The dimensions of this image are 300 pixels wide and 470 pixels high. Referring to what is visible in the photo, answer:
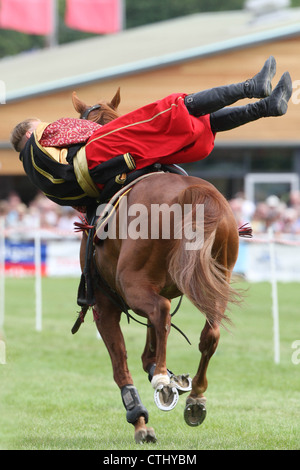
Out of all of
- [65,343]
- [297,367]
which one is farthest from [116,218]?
[65,343]

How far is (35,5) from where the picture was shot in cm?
3275

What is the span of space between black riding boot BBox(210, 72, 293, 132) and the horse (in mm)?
517

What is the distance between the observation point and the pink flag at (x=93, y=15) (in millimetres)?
33062

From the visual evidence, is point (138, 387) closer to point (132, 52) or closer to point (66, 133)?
point (66, 133)

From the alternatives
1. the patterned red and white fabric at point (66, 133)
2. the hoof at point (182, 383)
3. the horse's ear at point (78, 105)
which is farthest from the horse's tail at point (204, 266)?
the horse's ear at point (78, 105)

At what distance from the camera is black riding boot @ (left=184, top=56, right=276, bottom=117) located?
204 inches

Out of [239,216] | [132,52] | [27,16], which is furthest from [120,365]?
[27,16]

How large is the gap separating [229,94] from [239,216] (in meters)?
12.3

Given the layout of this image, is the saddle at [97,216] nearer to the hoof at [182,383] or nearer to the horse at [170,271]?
the horse at [170,271]

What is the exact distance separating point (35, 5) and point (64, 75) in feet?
26.5

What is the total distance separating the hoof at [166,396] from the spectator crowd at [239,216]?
12.5 meters

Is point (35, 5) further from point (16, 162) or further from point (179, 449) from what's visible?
point (179, 449)

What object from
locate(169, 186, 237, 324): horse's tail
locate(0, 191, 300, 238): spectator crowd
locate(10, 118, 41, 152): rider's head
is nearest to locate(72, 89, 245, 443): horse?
locate(169, 186, 237, 324): horse's tail

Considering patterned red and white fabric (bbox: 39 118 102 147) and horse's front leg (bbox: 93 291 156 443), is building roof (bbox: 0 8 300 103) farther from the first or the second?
horse's front leg (bbox: 93 291 156 443)
